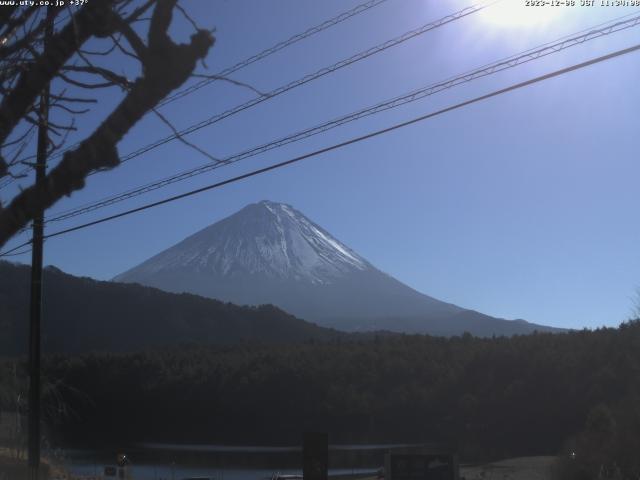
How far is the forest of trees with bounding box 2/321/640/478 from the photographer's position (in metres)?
51.3

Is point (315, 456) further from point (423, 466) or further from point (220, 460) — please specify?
point (220, 460)

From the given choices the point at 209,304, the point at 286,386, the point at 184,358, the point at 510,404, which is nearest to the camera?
the point at 510,404

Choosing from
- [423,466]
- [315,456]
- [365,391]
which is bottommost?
[365,391]

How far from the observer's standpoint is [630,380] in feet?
153

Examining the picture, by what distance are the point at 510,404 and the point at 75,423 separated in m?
30.6

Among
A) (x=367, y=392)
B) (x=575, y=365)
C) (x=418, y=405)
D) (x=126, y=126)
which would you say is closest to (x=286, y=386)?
(x=367, y=392)

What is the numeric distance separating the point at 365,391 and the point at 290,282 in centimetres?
11365

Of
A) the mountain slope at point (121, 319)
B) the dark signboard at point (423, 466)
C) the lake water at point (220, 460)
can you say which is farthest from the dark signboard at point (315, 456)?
the mountain slope at point (121, 319)

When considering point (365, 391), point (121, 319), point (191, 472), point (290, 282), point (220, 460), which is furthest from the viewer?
point (290, 282)

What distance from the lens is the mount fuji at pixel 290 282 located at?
6469 inches

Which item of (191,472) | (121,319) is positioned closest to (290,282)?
(121,319)

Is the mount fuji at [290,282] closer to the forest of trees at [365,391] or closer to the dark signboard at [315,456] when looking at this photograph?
the forest of trees at [365,391]

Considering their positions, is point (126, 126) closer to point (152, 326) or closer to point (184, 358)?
point (184, 358)

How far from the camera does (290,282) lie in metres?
176
